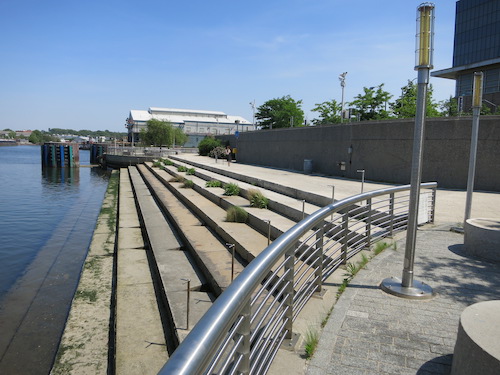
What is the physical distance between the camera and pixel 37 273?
999cm

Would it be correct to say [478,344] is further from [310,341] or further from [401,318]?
[401,318]

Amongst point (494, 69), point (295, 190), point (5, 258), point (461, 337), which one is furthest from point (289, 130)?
point (494, 69)

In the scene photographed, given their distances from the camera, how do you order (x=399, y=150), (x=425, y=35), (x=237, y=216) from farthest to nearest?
(x=399, y=150) → (x=237, y=216) → (x=425, y=35)

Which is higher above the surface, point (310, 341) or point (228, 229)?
point (310, 341)

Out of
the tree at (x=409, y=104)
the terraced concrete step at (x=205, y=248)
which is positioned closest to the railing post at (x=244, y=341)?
the terraced concrete step at (x=205, y=248)

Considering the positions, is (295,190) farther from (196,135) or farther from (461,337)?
(196,135)

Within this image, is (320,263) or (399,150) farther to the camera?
(399,150)

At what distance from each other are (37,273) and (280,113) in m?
63.1

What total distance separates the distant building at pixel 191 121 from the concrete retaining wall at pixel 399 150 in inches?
3291

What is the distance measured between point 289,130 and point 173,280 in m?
17.8

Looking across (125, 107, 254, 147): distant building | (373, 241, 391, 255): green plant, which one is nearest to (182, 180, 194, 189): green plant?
(373, 241, 391, 255): green plant

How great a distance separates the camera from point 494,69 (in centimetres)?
4844

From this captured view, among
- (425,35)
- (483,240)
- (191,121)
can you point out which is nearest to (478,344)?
(425,35)

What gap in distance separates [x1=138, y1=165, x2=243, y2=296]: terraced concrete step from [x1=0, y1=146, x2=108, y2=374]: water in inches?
107
